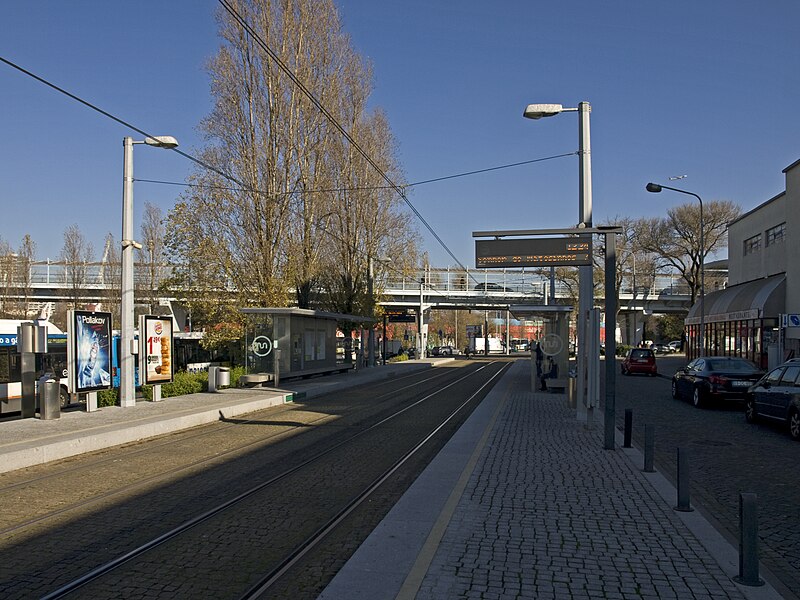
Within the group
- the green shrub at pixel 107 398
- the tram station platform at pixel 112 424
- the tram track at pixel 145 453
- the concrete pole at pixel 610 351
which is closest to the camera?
the tram track at pixel 145 453

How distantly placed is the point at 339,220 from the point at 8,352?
22796 mm

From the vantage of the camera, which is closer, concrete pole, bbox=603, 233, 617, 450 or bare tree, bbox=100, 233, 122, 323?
concrete pole, bbox=603, 233, 617, 450

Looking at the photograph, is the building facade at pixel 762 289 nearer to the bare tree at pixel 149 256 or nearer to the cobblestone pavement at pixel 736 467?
the cobblestone pavement at pixel 736 467

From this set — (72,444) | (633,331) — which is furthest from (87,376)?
(633,331)

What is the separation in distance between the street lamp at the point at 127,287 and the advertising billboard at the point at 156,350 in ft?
7.38

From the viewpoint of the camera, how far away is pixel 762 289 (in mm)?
36375

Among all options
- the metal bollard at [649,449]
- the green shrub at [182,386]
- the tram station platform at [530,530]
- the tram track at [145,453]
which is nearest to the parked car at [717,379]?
the tram station platform at [530,530]

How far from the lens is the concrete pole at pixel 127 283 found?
1816 centimetres

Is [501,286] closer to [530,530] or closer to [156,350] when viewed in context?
[156,350]

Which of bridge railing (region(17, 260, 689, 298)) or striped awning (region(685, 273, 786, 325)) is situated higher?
bridge railing (region(17, 260, 689, 298))

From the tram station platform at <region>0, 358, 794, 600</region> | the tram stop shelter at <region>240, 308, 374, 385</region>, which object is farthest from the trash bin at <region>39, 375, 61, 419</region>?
the tram stop shelter at <region>240, 308, 374, 385</region>

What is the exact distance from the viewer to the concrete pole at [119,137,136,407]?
18156 mm

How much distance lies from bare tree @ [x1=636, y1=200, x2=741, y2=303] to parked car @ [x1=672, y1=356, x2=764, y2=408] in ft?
112

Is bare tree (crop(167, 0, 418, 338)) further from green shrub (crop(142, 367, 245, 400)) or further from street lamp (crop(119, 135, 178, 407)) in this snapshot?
street lamp (crop(119, 135, 178, 407))
